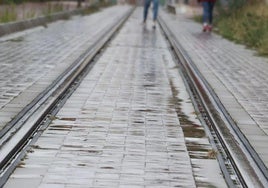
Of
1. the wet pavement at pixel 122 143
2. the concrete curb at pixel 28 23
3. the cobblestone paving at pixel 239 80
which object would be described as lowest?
→ the concrete curb at pixel 28 23

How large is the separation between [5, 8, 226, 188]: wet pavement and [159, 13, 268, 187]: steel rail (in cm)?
17

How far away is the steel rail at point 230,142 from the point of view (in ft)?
17.0

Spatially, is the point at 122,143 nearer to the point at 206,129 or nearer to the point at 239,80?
the point at 206,129

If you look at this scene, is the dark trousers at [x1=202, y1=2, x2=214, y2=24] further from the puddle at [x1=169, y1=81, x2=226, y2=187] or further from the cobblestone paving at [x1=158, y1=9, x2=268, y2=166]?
the puddle at [x1=169, y1=81, x2=226, y2=187]

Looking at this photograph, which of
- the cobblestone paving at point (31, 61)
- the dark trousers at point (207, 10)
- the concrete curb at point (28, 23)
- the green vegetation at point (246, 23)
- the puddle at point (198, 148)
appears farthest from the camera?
the dark trousers at point (207, 10)

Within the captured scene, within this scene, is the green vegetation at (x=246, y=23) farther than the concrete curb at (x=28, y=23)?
No

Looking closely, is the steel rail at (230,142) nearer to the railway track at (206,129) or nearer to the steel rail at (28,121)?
the railway track at (206,129)

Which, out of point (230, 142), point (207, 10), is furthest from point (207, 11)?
point (230, 142)

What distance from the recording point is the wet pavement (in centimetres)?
504

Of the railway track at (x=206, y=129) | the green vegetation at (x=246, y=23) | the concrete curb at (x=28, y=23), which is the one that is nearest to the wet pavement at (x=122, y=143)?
the railway track at (x=206, y=129)

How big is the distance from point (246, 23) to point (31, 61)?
33.2 feet

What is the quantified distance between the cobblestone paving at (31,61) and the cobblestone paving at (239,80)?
8.46ft

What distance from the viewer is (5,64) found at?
11.6 metres

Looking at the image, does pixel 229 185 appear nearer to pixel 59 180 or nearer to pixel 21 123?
pixel 59 180
